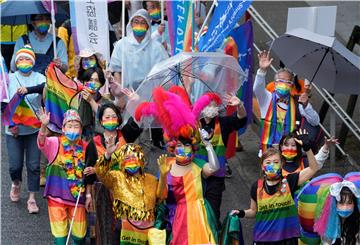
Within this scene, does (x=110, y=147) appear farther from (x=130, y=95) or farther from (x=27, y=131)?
(x=27, y=131)

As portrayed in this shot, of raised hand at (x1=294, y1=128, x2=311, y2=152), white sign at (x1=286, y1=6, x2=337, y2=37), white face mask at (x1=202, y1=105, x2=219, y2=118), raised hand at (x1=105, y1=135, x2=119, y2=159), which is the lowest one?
raised hand at (x1=105, y1=135, x2=119, y2=159)

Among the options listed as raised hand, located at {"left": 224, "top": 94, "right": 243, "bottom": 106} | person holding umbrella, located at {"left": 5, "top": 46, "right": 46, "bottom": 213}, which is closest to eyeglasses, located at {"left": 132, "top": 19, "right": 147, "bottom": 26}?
person holding umbrella, located at {"left": 5, "top": 46, "right": 46, "bottom": 213}

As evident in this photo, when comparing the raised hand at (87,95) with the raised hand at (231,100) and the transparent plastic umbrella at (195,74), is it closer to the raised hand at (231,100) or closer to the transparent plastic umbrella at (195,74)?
the transparent plastic umbrella at (195,74)

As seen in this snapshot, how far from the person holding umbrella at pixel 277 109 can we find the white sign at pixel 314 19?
2.86ft

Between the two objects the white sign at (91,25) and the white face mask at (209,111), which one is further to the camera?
the white sign at (91,25)

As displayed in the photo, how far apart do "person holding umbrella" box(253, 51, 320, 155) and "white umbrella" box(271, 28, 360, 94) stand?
22 cm

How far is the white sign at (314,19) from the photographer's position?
10.3 metres

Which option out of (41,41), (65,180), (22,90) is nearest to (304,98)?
(65,180)

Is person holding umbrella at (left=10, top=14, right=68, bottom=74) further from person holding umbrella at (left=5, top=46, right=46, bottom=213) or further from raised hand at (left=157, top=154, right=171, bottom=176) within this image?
raised hand at (left=157, top=154, right=171, bottom=176)

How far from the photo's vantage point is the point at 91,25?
10789 millimetres

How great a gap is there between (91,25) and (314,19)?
2309mm

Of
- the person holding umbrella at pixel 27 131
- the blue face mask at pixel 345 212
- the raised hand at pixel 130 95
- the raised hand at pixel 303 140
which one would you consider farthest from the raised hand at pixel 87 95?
the blue face mask at pixel 345 212

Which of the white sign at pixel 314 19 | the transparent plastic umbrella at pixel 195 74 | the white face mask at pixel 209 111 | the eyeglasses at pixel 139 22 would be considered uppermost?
the white sign at pixel 314 19

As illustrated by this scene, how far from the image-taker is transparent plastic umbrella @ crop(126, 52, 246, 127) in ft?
30.2
